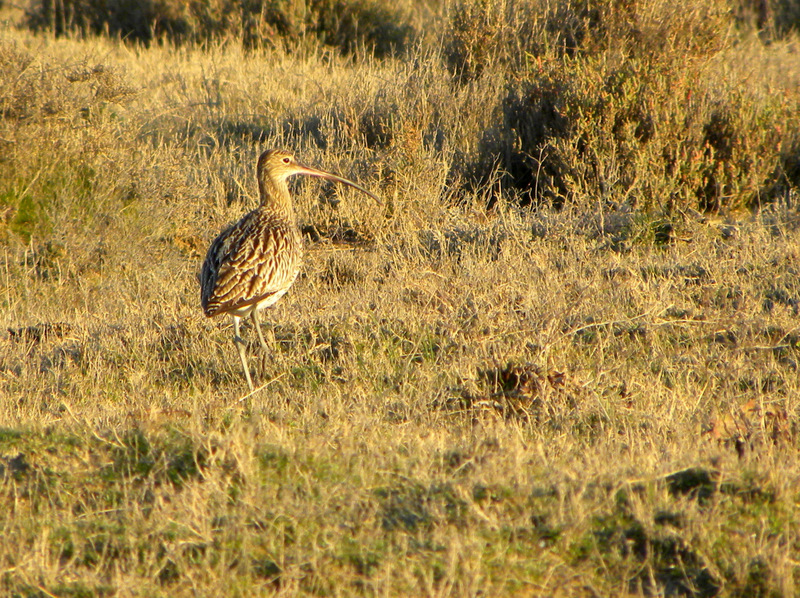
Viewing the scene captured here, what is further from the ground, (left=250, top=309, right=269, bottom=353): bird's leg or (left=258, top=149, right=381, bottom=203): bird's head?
(left=258, top=149, right=381, bottom=203): bird's head

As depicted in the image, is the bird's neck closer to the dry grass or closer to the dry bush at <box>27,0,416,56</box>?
the dry grass

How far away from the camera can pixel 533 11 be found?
487 inches

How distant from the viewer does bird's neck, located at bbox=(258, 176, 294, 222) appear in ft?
24.8

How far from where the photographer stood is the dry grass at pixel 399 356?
3.93 m

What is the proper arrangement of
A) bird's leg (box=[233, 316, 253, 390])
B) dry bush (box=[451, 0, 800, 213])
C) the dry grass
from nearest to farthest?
the dry grass < bird's leg (box=[233, 316, 253, 390]) < dry bush (box=[451, 0, 800, 213])

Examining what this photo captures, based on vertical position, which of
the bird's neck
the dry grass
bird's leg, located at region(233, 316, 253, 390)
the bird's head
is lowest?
bird's leg, located at region(233, 316, 253, 390)

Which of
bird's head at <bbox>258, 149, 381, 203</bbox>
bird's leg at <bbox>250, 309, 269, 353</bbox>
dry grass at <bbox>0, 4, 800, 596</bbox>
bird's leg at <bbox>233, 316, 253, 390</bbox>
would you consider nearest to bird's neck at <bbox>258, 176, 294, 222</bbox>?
bird's head at <bbox>258, 149, 381, 203</bbox>

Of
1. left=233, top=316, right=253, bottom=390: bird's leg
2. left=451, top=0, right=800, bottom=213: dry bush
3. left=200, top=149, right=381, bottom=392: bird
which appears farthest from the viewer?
left=451, top=0, right=800, bottom=213: dry bush

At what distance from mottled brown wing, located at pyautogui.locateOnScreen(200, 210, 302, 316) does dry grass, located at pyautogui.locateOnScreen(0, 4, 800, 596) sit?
1.70 ft

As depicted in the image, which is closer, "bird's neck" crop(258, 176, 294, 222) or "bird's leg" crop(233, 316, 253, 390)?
"bird's leg" crop(233, 316, 253, 390)

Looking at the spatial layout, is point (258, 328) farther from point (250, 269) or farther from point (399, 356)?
point (399, 356)

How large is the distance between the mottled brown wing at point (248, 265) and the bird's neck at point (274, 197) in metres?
0.40

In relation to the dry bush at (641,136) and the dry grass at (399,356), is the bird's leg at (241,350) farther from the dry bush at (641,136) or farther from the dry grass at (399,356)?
the dry bush at (641,136)

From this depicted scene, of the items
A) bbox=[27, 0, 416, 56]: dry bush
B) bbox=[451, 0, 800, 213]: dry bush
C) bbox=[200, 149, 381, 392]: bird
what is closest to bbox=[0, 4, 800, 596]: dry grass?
bbox=[451, 0, 800, 213]: dry bush
